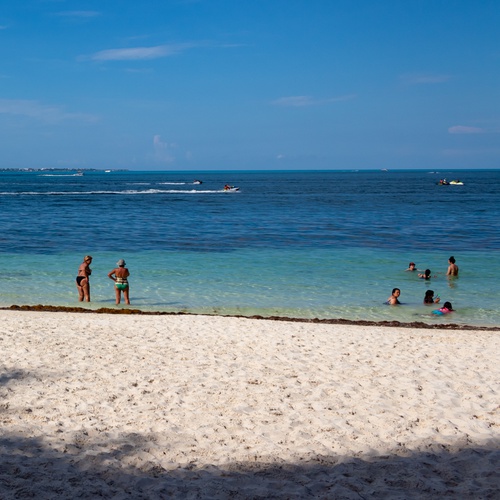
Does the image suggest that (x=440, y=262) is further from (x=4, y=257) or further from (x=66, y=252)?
(x=4, y=257)

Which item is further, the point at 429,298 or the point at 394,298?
the point at 429,298

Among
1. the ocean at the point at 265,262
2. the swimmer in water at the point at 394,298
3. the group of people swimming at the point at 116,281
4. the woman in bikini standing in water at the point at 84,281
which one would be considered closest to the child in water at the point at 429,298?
the ocean at the point at 265,262

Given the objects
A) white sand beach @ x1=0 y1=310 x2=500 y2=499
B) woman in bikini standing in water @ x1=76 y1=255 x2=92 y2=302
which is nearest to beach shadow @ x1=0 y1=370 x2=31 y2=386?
white sand beach @ x1=0 y1=310 x2=500 y2=499

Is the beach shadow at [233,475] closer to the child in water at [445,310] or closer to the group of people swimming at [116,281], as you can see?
the child in water at [445,310]

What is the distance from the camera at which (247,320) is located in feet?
46.9

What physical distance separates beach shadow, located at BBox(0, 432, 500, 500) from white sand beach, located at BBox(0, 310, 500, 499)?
0.02 metres

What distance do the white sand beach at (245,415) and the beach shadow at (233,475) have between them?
0.07 ft

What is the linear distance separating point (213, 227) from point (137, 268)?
54.6 feet

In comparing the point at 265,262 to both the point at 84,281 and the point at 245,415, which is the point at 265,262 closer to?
the point at 84,281

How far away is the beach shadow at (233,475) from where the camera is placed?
228 inches

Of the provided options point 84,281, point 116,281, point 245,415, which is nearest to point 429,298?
point 116,281

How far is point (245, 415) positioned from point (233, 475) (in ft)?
5.40

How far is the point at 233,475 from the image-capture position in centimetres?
616

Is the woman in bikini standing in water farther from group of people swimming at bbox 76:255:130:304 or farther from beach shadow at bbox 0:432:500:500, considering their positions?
beach shadow at bbox 0:432:500:500
